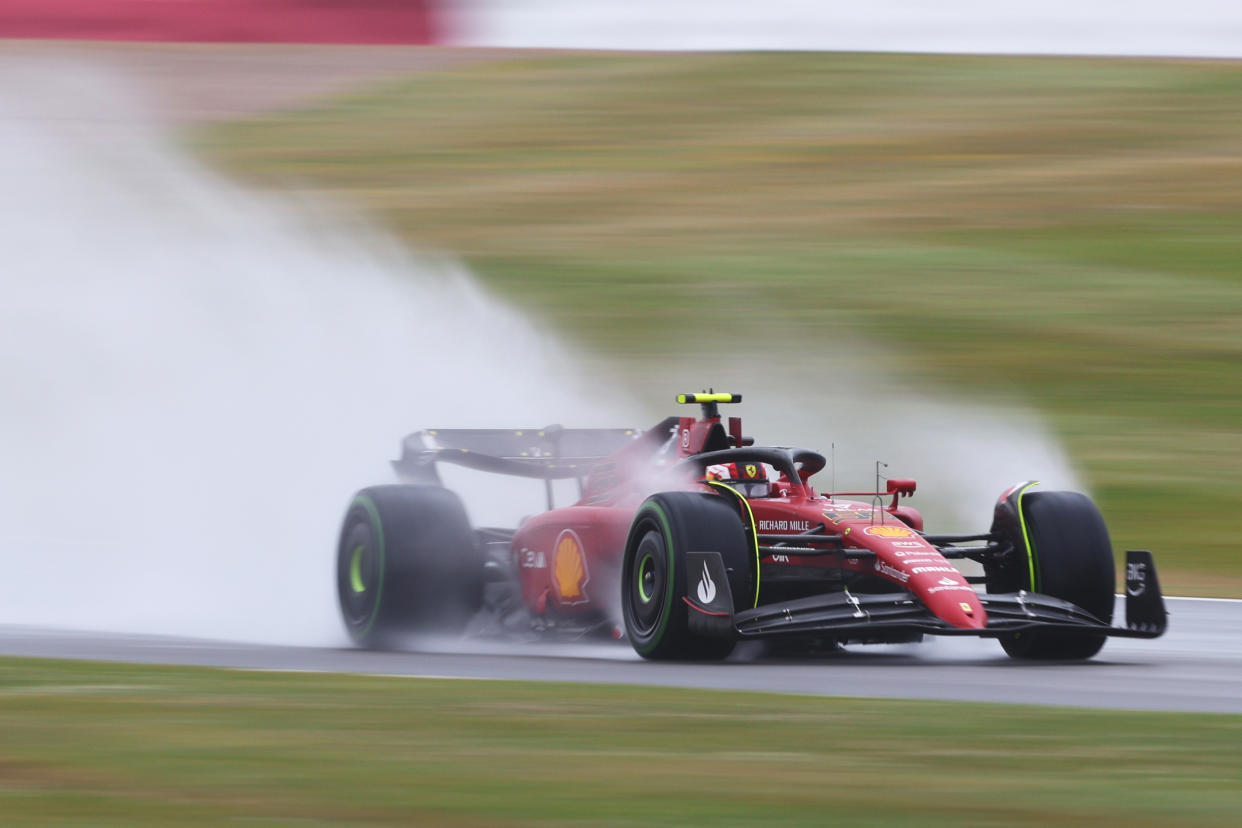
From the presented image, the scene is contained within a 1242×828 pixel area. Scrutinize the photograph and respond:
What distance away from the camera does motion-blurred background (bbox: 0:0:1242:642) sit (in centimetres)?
1587

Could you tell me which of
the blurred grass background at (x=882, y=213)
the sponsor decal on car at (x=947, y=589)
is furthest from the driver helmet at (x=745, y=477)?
the blurred grass background at (x=882, y=213)

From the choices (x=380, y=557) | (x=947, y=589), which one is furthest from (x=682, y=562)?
(x=380, y=557)

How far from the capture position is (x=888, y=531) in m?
9.41

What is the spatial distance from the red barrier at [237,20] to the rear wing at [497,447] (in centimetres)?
1774

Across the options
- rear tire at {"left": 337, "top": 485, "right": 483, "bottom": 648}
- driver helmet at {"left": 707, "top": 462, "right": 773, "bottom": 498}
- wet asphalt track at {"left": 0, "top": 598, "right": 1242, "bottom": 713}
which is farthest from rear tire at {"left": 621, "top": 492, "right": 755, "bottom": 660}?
rear tire at {"left": 337, "top": 485, "right": 483, "bottom": 648}

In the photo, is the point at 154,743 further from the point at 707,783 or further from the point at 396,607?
the point at 396,607

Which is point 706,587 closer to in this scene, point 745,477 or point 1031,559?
point 745,477

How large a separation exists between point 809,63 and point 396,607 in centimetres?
2035

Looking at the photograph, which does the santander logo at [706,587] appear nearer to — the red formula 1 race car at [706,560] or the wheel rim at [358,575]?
the red formula 1 race car at [706,560]

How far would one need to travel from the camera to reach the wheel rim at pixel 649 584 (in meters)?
9.18

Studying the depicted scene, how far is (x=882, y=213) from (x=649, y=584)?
1548 cm

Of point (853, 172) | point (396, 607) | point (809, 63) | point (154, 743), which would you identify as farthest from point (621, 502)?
point (809, 63)

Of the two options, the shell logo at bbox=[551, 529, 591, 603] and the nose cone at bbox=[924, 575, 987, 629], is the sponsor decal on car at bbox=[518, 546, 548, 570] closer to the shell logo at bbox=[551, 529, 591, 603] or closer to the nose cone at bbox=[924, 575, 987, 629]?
the shell logo at bbox=[551, 529, 591, 603]

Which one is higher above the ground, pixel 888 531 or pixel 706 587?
pixel 888 531
